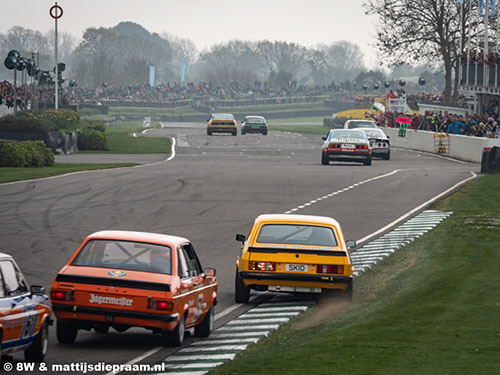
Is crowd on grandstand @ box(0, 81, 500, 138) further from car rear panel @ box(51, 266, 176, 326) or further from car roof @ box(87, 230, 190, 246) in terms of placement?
car rear panel @ box(51, 266, 176, 326)

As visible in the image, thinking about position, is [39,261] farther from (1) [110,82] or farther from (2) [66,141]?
(1) [110,82]

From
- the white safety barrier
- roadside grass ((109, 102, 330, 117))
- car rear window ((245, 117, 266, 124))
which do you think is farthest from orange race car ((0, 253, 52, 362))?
roadside grass ((109, 102, 330, 117))

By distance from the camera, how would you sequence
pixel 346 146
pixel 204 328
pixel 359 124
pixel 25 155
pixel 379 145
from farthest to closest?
pixel 359 124
pixel 379 145
pixel 346 146
pixel 25 155
pixel 204 328

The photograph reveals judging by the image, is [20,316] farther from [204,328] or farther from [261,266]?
[261,266]

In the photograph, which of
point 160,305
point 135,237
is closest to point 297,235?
point 135,237

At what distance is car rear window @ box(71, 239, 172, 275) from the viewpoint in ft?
37.6

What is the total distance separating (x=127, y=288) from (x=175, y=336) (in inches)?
31.3

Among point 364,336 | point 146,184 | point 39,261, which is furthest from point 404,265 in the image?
point 146,184

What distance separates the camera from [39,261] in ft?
60.0

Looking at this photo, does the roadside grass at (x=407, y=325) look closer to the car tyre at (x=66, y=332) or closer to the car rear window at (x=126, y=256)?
the car rear window at (x=126, y=256)

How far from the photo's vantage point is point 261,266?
14.8 meters

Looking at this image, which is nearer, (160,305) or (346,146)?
(160,305)

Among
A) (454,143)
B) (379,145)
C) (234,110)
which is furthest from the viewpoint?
(234,110)

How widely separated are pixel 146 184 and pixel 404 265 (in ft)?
47.7
